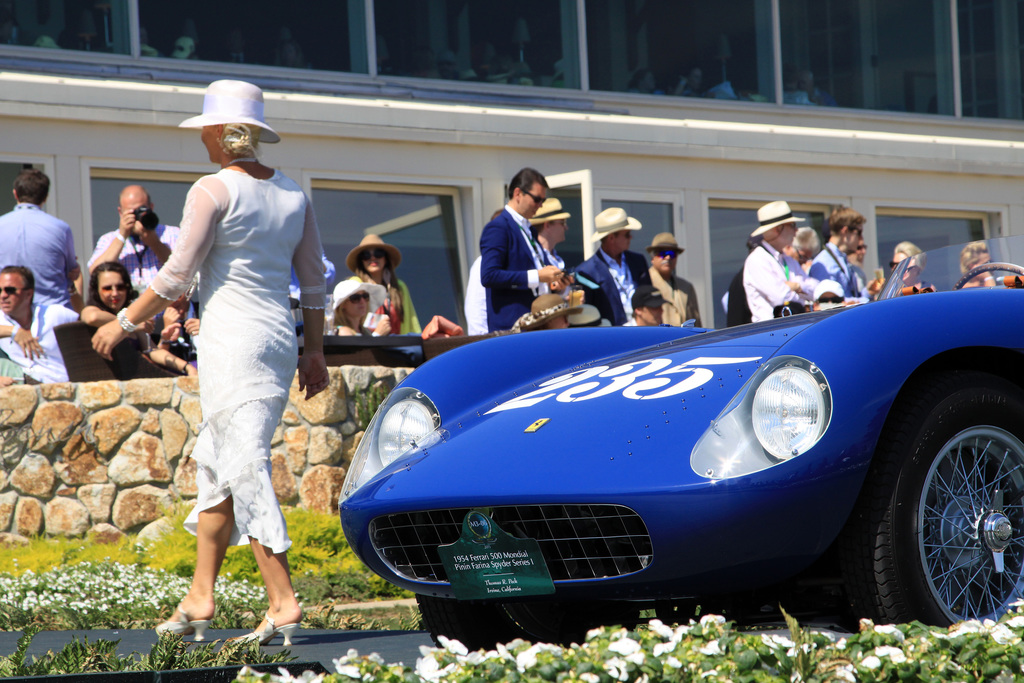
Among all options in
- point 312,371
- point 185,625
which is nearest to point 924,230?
point 312,371

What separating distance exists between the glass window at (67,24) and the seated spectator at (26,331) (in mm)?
3535

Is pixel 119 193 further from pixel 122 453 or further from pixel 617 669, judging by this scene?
pixel 617 669

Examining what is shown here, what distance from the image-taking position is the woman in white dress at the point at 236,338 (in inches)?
165

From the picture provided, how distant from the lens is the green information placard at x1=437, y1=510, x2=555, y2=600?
3.04 meters

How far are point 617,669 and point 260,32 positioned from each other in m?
10.1

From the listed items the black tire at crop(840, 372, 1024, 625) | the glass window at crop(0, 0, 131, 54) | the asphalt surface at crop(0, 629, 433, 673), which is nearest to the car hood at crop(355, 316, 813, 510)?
the black tire at crop(840, 372, 1024, 625)

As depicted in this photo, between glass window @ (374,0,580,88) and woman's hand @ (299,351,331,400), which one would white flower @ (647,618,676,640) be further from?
glass window @ (374,0,580,88)

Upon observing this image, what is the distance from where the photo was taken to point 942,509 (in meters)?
3.03

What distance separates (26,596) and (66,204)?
4923mm

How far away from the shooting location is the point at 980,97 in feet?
50.7

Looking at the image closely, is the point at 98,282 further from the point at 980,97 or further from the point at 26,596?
the point at 980,97

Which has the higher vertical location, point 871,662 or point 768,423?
point 768,423

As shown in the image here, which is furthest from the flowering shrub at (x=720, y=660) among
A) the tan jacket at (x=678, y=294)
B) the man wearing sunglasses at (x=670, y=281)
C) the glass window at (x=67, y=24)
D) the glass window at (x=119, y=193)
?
the glass window at (x=67, y=24)

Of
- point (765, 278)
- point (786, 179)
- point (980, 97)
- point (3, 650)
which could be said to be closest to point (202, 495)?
point (3, 650)
